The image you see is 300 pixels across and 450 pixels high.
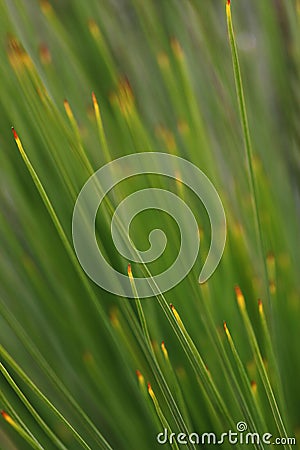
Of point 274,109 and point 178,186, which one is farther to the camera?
point 274,109

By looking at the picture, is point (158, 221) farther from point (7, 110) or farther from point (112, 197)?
point (7, 110)

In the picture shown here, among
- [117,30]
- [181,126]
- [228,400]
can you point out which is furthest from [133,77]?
[228,400]

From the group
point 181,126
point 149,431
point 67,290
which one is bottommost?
point 149,431

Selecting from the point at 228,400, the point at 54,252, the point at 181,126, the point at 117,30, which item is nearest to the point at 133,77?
the point at 117,30

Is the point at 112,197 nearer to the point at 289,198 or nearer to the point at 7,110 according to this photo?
the point at 7,110

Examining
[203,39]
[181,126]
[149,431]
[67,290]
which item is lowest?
[149,431]

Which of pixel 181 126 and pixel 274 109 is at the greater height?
pixel 274 109

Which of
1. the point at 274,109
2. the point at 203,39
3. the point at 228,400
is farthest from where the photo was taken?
the point at 274,109

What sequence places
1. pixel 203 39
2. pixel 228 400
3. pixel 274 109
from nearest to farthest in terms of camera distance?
pixel 228 400, pixel 203 39, pixel 274 109

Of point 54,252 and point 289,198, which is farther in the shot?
point 289,198
